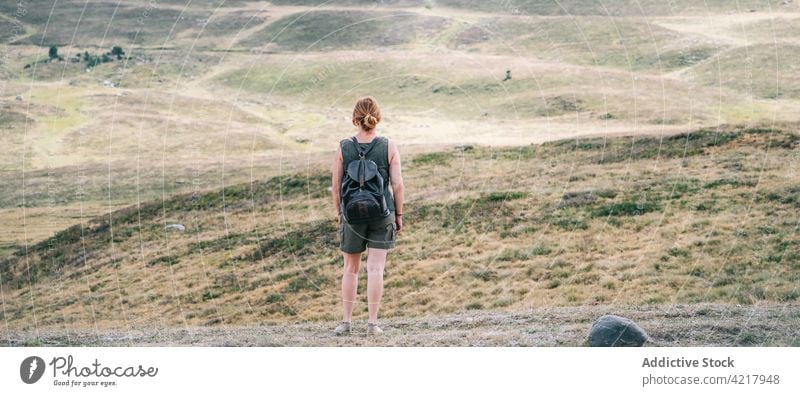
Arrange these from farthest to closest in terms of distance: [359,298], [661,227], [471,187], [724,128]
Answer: [724,128]
[471,187]
[661,227]
[359,298]

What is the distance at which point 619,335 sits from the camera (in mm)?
12195

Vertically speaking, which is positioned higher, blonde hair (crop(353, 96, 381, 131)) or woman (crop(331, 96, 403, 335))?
blonde hair (crop(353, 96, 381, 131))

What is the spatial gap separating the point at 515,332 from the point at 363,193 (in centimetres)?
→ 397

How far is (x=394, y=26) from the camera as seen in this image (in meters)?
118

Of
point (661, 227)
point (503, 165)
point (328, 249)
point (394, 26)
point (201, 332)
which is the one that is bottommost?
point (394, 26)

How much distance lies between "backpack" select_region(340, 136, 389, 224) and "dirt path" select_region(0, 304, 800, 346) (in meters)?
2.17

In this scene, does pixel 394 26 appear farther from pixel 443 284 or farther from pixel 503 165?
pixel 443 284

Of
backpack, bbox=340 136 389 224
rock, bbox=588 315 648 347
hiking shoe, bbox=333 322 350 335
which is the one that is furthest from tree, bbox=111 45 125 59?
rock, bbox=588 315 648 347

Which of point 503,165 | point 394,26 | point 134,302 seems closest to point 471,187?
point 503,165

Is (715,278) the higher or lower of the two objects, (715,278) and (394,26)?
the higher

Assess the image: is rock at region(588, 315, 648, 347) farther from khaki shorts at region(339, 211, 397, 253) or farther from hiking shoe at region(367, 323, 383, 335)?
khaki shorts at region(339, 211, 397, 253)

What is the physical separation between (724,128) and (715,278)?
72.7 feet

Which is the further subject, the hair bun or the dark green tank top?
the dark green tank top

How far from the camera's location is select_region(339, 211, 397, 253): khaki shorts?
11.8m
